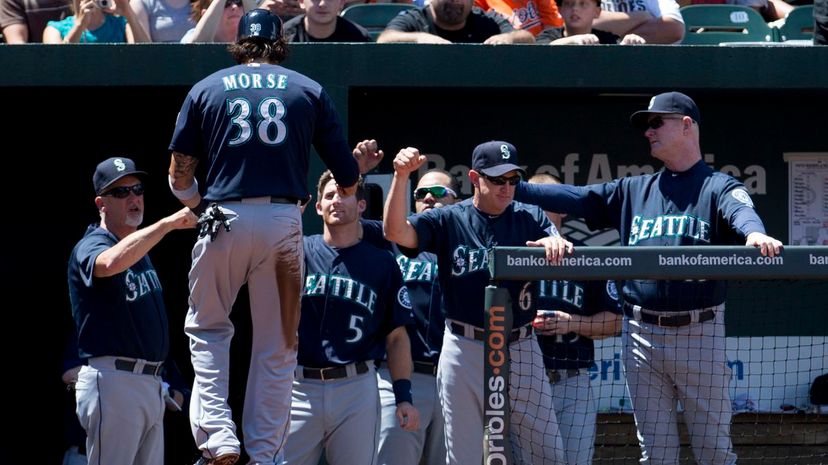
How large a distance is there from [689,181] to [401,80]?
1784mm

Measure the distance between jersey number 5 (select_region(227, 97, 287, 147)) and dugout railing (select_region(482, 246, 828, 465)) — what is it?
2.83ft

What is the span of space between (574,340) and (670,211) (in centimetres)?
99

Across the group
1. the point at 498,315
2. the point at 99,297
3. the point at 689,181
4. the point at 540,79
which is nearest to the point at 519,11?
the point at 540,79

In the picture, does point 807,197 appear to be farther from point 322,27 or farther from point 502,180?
point 322,27

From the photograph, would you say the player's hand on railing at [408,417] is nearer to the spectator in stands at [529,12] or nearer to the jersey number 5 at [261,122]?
the jersey number 5 at [261,122]

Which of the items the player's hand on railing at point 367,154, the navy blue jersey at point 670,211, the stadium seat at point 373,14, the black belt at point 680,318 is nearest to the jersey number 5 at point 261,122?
the player's hand on railing at point 367,154

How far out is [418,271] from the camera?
6055mm

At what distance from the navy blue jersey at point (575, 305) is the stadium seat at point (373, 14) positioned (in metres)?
2.73

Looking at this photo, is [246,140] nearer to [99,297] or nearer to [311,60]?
[99,297]

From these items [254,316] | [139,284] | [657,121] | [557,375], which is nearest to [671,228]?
[657,121]

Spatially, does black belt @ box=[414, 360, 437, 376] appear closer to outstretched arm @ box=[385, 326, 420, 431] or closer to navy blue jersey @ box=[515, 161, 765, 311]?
outstretched arm @ box=[385, 326, 420, 431]

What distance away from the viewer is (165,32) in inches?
281

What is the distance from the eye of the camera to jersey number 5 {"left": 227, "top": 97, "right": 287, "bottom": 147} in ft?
14.1

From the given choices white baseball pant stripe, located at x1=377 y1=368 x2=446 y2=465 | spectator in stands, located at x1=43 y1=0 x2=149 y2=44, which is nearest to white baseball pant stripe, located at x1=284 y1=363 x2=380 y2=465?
white baseball pant stripe, located at x1=377 y1=368 x2=446 y2=465
